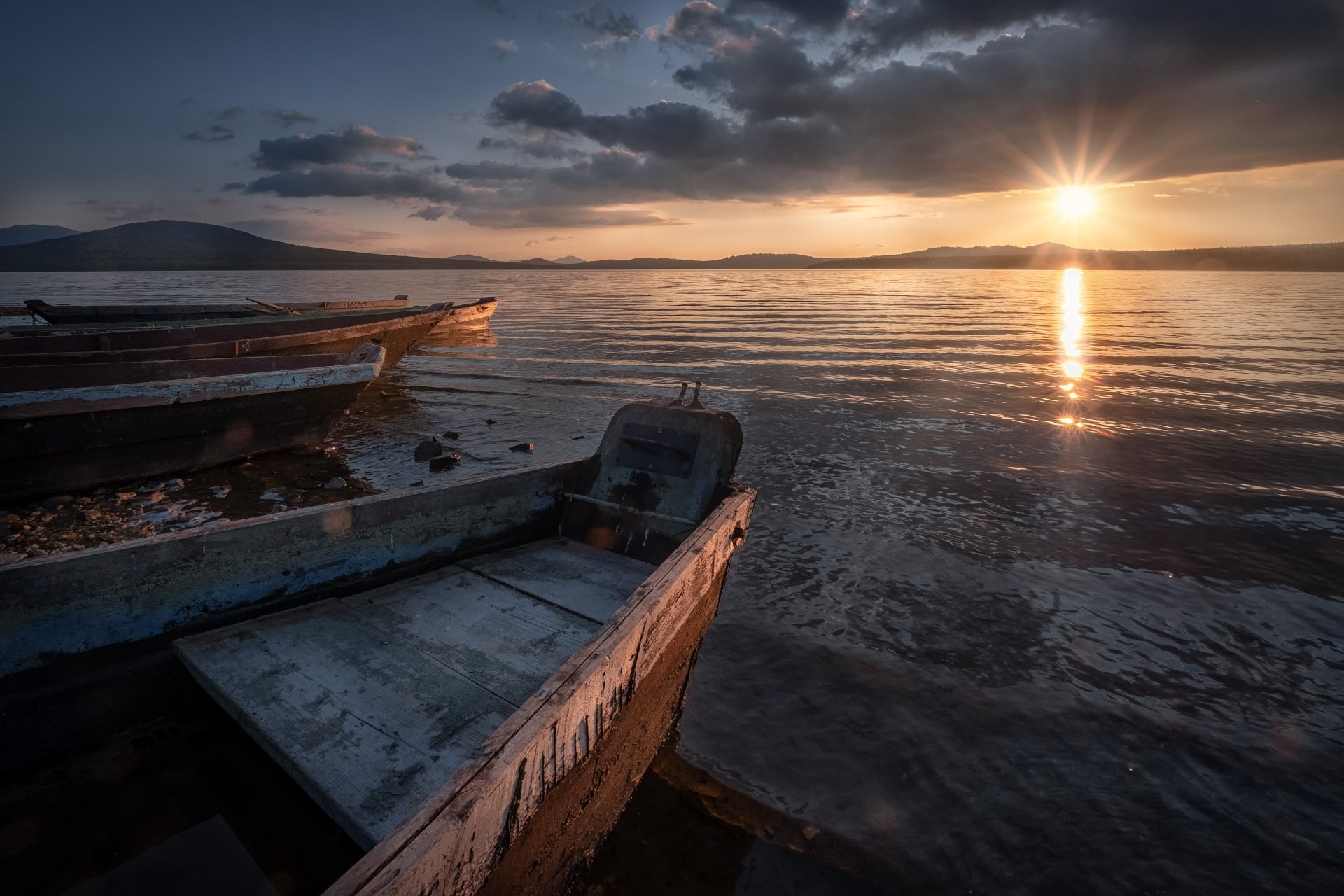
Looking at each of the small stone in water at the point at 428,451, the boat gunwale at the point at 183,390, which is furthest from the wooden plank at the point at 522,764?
the small stone in water at the point at 428,451

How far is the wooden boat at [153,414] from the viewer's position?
238 inches

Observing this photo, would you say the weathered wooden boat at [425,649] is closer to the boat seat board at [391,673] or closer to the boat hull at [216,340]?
the boat seat board at [391,673]

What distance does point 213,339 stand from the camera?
11312mm

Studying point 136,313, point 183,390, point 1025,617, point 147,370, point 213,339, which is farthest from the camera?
point 136,313

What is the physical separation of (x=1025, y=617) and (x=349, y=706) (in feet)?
16.2

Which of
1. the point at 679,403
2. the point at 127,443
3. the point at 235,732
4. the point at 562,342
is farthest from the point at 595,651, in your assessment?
the point at 562,342

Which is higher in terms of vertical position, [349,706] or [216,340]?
[216,340]

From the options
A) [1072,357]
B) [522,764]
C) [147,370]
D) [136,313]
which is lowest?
[1072,357]

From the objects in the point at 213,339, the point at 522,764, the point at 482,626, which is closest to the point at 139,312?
the point at 213,339

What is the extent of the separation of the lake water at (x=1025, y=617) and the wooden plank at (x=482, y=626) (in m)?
1.11

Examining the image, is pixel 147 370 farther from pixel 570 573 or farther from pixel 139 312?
pixel 139 312

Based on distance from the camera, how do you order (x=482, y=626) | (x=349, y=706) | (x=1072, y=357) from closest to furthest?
1. (x=349, y=706)
2. (x=482, y=626)
3. (x=1072, y=357)

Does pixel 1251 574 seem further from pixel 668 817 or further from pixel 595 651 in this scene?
pixel 595 651

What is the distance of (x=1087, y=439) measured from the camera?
Answer: 394 inches
